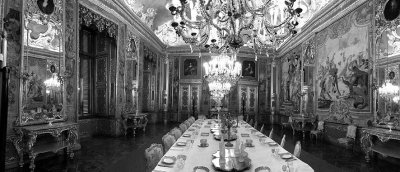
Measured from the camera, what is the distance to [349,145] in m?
8.00

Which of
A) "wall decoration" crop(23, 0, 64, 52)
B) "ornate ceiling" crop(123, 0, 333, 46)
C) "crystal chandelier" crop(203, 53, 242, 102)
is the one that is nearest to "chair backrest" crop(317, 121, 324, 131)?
"crystal chandelier" crop(203, 53, 242, 102)

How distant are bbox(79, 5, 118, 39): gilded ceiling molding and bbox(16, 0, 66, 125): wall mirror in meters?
1.65

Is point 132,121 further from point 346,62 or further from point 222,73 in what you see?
point 346,62

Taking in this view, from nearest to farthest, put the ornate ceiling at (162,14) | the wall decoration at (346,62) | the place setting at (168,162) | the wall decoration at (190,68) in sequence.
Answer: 1. the place setting at (168,162)
2. the wall decoration at (346,62)
3. the ornate ceiling at (162,14)
4. the wall decoration at (190,68)

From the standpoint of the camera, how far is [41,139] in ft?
23.3

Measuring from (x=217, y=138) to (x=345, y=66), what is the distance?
6735mm

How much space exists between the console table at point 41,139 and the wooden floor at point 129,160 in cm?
38

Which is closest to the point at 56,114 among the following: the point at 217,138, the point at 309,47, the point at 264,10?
the point at 217,138

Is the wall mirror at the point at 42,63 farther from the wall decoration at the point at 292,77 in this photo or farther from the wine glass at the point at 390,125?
the wall decoration at the point at 292,77

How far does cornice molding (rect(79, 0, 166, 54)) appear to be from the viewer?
30.5 ft

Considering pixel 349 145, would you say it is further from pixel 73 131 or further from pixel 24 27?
Result: pixel 24 27

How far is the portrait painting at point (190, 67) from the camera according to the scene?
60.3 feet

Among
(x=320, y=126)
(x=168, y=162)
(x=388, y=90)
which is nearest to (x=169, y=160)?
(x=168, y=162)

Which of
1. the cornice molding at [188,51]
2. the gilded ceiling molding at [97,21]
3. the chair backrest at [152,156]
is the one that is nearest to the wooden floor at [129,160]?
the chair backrest at [152,156]
